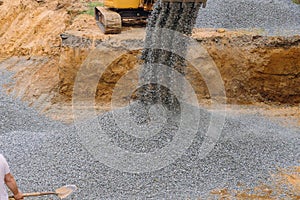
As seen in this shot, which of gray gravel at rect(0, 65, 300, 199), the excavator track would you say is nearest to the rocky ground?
gray gravel at rect(0, 65, 300, 199)

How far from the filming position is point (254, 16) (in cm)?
1062

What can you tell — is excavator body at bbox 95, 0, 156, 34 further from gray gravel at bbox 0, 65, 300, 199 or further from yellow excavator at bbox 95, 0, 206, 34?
gray gravel at bbox 0, 65, 300, 199

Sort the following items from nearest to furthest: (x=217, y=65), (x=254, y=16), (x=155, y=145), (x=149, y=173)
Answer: (x=149, y=173), (x=155, y=145), (x=217, y=65), (x=254, y=16)

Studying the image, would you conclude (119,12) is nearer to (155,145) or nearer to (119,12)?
(119,12)

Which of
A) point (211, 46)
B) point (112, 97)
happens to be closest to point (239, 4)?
point (211, 46)

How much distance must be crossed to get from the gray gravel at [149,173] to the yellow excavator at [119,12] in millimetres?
2737

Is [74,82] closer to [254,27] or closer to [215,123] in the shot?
[215,123]

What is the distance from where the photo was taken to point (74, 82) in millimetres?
9648

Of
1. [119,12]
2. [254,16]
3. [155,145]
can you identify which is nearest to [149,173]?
[155,145]

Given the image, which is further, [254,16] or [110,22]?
[254,16]

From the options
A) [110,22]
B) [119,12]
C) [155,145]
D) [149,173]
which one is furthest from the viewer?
[119,12]

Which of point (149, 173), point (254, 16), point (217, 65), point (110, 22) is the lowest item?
point (217, 65)

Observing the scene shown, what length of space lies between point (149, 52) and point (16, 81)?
4.55 metres

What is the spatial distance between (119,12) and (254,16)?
3.58 meters
